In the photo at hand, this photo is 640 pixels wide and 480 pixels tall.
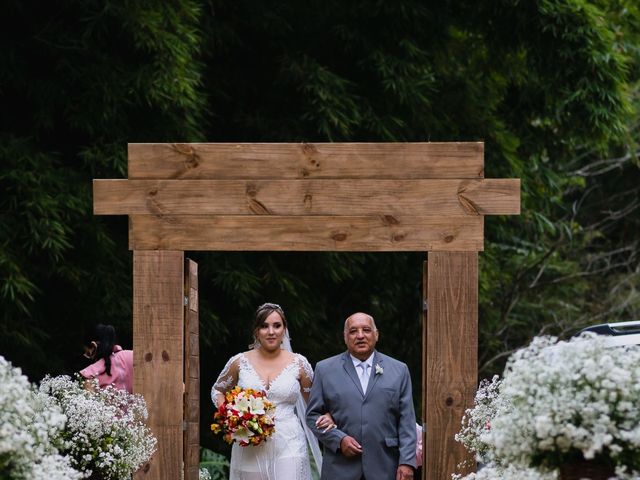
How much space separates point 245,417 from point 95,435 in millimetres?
1400

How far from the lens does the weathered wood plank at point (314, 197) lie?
884cm

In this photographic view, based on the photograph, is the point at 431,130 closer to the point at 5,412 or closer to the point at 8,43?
the point at 8,43

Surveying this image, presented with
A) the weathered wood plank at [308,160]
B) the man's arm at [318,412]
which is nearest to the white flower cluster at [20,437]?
the man's arm at [318,412]

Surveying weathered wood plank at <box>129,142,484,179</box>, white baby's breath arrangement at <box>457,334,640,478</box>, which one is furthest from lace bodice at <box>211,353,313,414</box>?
white baby's breath arrangement at <box>457,334,640,478</box>

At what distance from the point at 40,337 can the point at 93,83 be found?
Result: 8.00ft

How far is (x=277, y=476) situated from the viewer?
9.62 metres

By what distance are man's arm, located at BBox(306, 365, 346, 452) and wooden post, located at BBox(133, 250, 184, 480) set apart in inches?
34.7

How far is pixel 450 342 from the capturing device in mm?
8758

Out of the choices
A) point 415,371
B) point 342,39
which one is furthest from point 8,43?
point 415,371

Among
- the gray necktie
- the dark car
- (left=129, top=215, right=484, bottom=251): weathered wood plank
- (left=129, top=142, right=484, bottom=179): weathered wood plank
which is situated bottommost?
the gray necktie

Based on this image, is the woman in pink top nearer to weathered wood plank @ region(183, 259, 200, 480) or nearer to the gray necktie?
weathered wood plank @ region(183, 259, 200, 480)

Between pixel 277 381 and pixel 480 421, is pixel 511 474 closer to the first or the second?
pixel 480 421

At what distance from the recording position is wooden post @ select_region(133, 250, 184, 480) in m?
8.89

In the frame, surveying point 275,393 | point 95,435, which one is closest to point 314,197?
point 275,393
